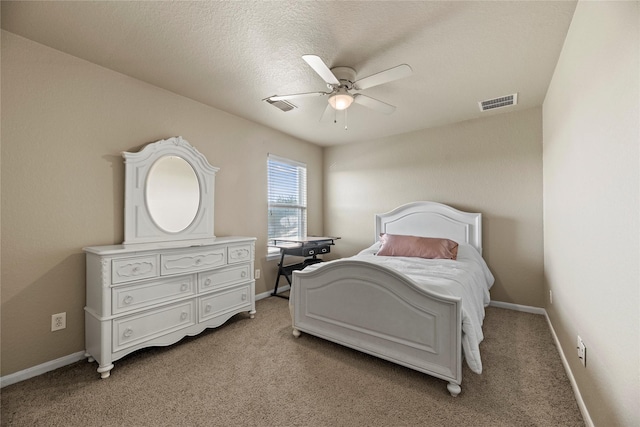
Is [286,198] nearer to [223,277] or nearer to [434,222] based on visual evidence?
[223,277]

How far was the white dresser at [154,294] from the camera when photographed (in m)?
1.95

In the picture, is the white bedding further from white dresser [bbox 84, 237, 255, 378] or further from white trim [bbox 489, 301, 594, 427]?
white dresser [bbox 84, 237, 255, 378]

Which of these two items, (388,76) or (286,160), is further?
(286,160)

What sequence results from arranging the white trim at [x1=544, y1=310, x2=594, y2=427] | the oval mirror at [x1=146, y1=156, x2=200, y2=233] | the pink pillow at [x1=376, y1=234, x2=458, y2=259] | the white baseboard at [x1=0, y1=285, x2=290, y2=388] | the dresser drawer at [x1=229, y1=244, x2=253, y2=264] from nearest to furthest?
the white trim at [x1=544, y1=310, x2=594, y2=427], the white baseboard at [x1=0, y1=285, x2=290, y2=388], the oval mirror at [x1=146, y1=156, x2=200, y2=233], the dresser drawer at [x1=229, y1=244, x2=253, y2=264], the pink pillow at [x1=376, y1=234, x2=458, y2=259]

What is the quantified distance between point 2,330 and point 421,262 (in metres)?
3.48

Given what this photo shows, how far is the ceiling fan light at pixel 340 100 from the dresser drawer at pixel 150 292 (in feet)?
6.77

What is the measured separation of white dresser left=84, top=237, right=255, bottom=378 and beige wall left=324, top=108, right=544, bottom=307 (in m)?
2.46

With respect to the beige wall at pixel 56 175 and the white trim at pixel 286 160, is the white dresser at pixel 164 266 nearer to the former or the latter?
the beige wall at pixel 56 175

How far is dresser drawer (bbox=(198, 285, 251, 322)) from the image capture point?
A: 8.33 ft

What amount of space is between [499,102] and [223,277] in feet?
11.8

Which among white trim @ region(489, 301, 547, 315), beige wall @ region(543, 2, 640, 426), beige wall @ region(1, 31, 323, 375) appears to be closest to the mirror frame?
beige wall @ region(1, 31, 323, 375)

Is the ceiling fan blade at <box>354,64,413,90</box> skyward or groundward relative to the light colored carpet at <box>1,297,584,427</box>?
skyward

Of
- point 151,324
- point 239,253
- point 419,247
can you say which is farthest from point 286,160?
point 151,324

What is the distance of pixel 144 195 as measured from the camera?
245 cm
